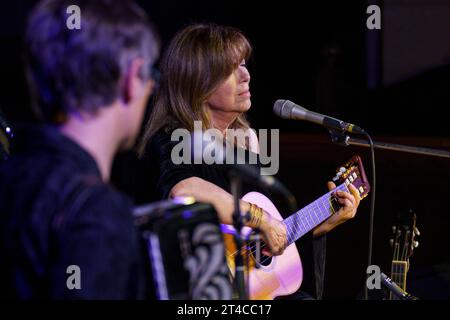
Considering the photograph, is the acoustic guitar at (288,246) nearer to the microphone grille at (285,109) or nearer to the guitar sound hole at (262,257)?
the guitar sound hole at (262,257)

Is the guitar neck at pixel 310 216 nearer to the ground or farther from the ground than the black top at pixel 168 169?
nearer to the ground

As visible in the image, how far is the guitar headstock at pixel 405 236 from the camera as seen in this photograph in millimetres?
3016

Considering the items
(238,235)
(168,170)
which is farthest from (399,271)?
(238,235)

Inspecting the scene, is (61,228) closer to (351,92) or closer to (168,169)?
(168,169)

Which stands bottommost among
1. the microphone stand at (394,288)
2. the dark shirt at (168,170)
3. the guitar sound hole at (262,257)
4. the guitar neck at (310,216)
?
the microphone stand at (394,288)

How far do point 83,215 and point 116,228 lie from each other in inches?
2.9

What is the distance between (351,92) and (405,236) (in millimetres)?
1780

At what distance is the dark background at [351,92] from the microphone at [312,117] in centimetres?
102

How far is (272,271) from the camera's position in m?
A: 2.92

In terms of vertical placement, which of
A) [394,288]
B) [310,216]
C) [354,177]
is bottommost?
[394,288]

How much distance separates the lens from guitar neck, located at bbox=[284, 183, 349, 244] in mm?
2994

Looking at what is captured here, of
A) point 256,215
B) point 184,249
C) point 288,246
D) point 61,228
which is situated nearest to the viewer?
point 61,228

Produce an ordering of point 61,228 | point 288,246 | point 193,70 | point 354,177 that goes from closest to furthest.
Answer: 1. point 61,228
2. point 193,70
3. point 288,246
4. point 354,177

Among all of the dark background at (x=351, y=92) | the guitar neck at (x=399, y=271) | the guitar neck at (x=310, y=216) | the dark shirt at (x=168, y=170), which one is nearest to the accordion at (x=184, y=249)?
the dark shirt at (x=168, y=170)
